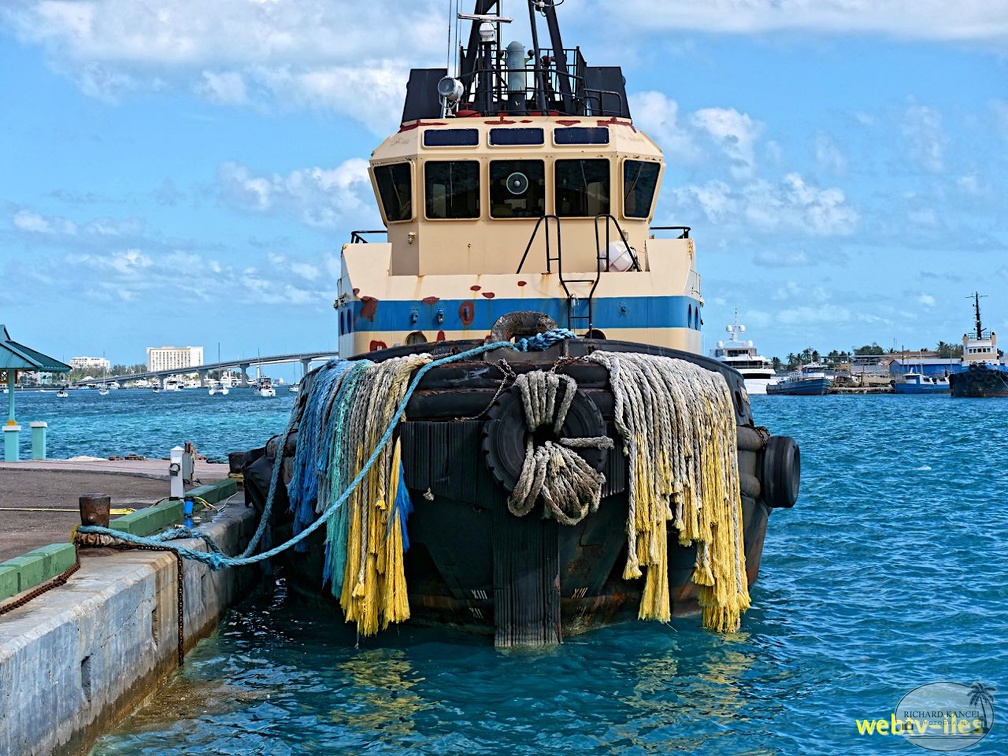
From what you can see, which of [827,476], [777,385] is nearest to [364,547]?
[827,476]

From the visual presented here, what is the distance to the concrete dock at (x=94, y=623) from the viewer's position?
5.96 metres

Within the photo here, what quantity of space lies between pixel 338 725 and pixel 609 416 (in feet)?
8.93

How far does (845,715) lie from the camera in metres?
8.05

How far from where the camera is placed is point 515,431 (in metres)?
8.00

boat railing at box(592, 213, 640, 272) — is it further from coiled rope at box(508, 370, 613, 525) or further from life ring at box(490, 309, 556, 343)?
coiled rope at box(508, 370, 613, 525)

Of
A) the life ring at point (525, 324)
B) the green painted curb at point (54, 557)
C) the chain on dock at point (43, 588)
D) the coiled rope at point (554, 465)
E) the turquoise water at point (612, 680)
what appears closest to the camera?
the chain on dock at point (43, 588)

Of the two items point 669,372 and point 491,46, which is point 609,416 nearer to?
point 669,372

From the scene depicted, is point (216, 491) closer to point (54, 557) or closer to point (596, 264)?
point (596, 264)

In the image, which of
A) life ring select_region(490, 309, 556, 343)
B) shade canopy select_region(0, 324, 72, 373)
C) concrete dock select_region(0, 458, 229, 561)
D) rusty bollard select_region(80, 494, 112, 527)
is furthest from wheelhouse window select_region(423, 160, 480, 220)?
shade canopy select_region(0, 324, 72, 373)

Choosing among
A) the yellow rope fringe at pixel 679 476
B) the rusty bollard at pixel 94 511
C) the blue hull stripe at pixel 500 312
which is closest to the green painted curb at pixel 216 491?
the blue hull stripe at pixel 500 312

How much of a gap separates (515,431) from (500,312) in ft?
9.48

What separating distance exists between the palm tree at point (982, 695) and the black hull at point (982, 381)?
8776cm

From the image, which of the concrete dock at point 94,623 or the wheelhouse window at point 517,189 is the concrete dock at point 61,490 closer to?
the concrete dock at point 94,623

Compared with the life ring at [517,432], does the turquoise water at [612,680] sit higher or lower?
lower
